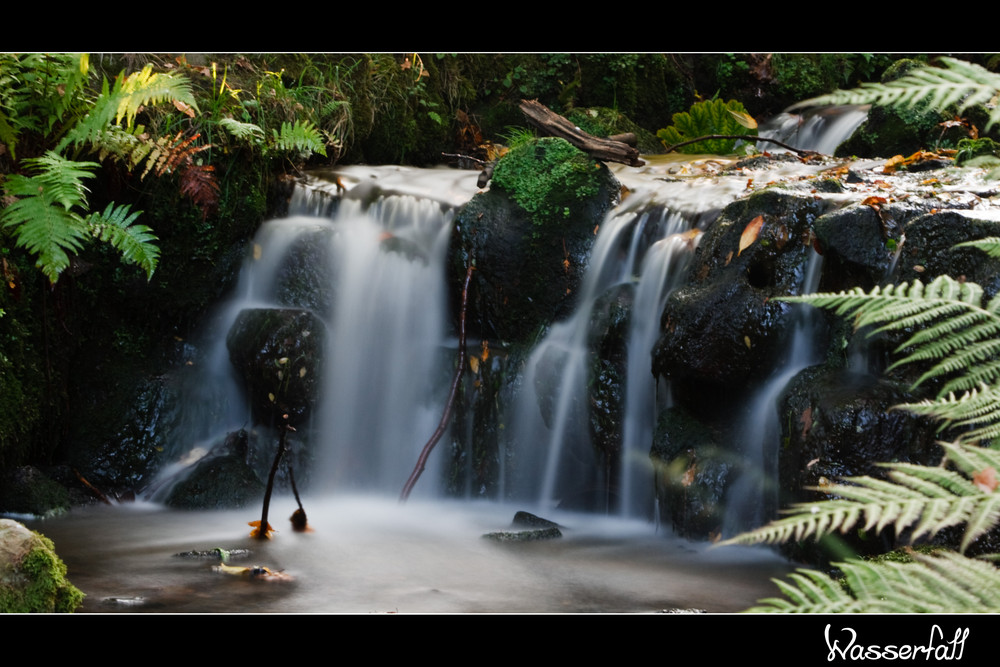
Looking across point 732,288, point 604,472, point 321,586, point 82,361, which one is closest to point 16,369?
point 82,361

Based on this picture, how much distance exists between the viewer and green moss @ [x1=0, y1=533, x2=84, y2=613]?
308 centimetres

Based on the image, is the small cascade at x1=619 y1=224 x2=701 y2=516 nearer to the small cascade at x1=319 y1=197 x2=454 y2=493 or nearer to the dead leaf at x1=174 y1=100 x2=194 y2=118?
the small cascade at x1=319 y1=197 x2=454 y2=493

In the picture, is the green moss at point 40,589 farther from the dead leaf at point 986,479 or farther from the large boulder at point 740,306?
the large boulder at point 740,306

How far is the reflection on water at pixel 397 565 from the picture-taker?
357cm

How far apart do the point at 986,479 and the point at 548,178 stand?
5015 mm

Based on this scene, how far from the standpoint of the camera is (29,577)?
3.14 metres

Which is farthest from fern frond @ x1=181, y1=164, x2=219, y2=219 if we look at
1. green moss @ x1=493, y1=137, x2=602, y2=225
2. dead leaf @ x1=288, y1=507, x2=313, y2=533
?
dead leaf @ x1=288, y1=507, x2=313, y2=533

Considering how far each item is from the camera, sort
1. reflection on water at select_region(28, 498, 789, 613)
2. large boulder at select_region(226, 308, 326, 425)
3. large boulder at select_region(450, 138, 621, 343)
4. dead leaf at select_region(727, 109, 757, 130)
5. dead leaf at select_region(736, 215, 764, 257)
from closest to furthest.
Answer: reflection on water at select_region(28, 498, 789, 613) < dead leaf at select_region(736, 215, 764, 257) < large boulder at select_region(226, 308, 326, 425) < large boulder at select_region(450, 138, 621, 343) < dead leaf at select_region(727, 109, 757, 130)

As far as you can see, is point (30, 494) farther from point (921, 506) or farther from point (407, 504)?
point (921, 506)

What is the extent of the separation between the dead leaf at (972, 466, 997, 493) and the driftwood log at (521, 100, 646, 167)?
18.5ft

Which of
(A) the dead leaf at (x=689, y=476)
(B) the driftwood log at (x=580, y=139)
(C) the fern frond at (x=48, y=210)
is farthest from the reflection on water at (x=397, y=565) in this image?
(B) the driftwood log at (x=580, y=139)

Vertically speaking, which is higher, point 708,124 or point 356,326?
point 708,124

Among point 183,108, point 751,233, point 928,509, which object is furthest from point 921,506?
point 183,108

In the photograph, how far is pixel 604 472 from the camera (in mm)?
5480
